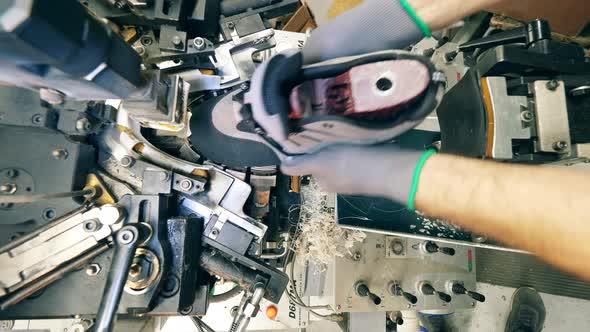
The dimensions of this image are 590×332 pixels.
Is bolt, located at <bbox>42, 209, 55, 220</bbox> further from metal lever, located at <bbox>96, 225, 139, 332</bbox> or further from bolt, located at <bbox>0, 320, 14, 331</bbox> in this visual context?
bolt, located at <bbox>0, 320, 14, 331</bbox>

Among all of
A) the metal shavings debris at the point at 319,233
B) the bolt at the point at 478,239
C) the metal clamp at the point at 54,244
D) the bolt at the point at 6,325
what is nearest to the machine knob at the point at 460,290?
the bolt at the point at 478,239

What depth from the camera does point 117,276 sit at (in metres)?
0.69

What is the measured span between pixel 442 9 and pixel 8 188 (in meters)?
1.07

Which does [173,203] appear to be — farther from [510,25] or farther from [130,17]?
[510,25]

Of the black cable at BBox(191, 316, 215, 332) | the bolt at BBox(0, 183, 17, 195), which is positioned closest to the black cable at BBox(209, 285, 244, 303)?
the black cable at BBox(191, 316, 215, 332)

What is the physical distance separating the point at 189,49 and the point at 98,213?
0.50 m

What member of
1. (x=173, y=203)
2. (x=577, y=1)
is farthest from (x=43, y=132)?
(x=577, y=1)

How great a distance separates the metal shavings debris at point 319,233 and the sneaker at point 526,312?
845 mm

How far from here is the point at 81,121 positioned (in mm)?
815

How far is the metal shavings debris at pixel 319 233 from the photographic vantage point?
108cm

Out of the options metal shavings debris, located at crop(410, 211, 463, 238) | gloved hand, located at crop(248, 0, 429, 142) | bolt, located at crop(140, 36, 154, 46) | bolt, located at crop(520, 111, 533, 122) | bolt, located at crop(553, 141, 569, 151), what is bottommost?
metal shavings debris, located at crop(410, 211, 463, 238)

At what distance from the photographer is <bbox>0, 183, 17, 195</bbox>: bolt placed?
2.47 feet

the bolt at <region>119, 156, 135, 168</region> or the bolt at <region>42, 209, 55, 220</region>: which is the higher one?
the bolt at <region>119, 156, 135, 168</region>

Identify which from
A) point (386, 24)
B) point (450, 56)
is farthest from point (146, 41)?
point (450, 56)
